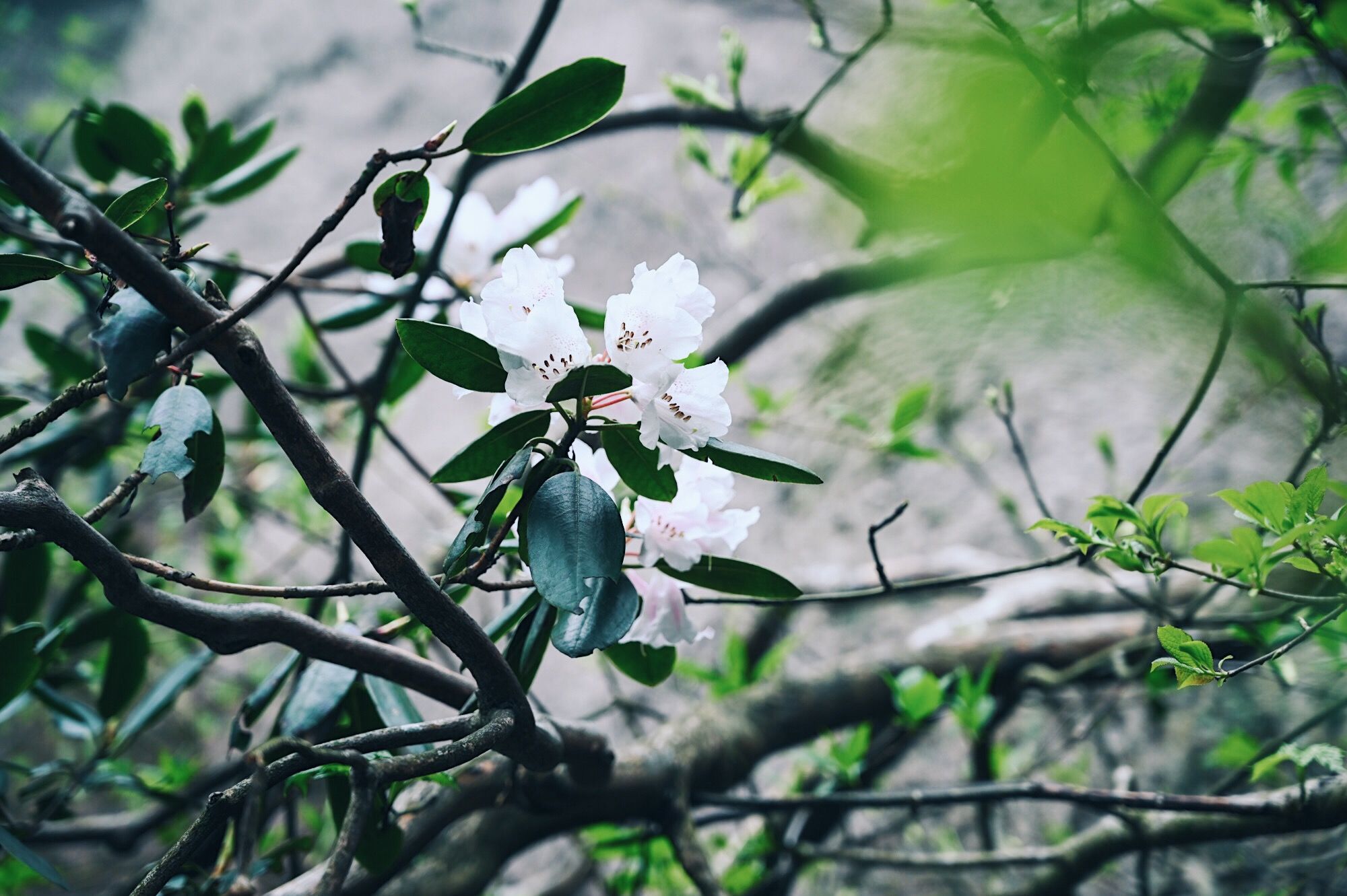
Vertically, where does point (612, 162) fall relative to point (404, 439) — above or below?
above

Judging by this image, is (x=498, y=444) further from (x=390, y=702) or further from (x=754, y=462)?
(x=390, y=702)

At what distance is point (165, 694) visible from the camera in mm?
871

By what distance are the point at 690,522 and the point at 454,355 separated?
177 mm

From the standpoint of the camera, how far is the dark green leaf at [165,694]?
Result: 2.84 feet

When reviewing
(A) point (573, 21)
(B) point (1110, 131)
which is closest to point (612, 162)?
(A) point (573, 21)

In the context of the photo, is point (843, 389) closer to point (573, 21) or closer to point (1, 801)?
point (1, 801)

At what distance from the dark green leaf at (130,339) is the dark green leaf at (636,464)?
23cm

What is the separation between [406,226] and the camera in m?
0.47

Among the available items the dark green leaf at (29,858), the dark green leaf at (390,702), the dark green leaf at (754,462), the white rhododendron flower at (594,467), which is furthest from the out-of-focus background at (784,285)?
the dark green leaf at (29,858)

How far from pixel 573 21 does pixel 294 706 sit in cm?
269

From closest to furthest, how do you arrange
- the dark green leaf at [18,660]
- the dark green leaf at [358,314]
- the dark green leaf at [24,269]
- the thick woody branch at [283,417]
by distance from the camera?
the thick woody branch at [283,417] → the dark green leaf at [24,269] → the dark green leaf at [18,660] → the dark green leaf at [358,314]

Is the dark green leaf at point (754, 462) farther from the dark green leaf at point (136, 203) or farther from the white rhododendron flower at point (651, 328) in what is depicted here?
the dark green leaf at point (136, 203)

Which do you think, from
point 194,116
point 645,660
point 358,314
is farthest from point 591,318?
point 194,116

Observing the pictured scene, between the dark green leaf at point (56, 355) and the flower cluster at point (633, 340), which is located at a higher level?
the dark green leaf at point (56, 355)
